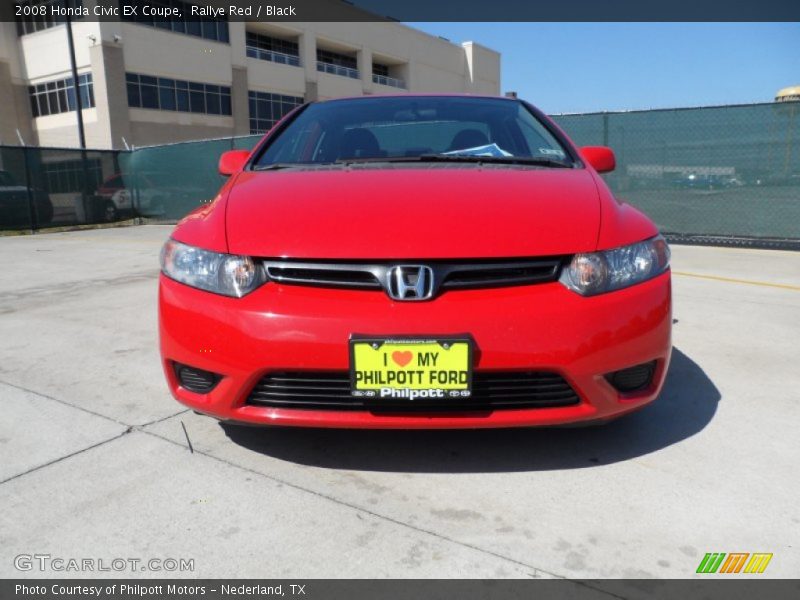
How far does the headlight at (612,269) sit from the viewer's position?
1924 millimetres

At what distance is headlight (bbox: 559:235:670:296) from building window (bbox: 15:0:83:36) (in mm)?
33259

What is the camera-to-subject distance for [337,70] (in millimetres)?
40906

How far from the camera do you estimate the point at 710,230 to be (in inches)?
344

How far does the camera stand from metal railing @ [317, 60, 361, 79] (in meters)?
39.8

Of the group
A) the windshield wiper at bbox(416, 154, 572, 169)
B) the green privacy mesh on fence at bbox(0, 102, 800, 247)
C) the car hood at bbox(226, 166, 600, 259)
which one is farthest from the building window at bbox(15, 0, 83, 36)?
the car hood at bbox(226, 166, 600, 259)

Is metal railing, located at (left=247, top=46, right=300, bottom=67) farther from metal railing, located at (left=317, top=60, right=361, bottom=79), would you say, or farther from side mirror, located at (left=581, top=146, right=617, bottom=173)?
side mirror, located at (left=581, top=146, right=617, bottom=173)

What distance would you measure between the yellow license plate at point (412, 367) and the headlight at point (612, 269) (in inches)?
16.8

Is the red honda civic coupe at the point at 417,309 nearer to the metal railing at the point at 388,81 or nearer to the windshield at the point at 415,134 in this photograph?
the windshield at the point at 415,134

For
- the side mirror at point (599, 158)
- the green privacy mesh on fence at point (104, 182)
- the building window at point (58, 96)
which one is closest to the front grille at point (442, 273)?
the side mirror at point (599, 158)

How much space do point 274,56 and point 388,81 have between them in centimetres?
1151

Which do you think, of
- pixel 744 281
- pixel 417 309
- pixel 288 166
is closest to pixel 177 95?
pixel 744 281

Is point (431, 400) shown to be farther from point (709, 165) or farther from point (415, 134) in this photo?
point (709, 165)
